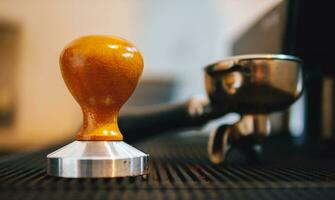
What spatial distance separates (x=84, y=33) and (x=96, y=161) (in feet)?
6.50

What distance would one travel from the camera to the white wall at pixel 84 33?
2.19 m

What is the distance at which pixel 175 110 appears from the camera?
0.60m

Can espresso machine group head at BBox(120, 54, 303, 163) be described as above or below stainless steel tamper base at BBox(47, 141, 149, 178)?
above

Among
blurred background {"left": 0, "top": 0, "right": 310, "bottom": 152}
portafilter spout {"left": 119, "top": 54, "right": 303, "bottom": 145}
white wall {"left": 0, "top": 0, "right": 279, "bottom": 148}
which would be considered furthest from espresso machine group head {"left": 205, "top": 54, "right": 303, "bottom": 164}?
white wall {"left": 0, "top": 0, "right": 279, "bottom": 148}

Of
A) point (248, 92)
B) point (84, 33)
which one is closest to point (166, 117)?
point (248, 92)

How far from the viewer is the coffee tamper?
0.32 m

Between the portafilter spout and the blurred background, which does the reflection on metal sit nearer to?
the portafilter spout

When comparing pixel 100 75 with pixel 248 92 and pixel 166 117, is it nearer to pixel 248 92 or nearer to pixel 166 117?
pixel 248 92

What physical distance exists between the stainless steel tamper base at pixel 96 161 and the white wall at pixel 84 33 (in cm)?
187

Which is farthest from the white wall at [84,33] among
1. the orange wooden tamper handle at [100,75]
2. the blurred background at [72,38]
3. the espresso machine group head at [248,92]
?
the orange wooden tamper handle at [100,75]

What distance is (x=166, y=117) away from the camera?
621mm

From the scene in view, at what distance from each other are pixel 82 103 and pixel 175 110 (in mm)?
262

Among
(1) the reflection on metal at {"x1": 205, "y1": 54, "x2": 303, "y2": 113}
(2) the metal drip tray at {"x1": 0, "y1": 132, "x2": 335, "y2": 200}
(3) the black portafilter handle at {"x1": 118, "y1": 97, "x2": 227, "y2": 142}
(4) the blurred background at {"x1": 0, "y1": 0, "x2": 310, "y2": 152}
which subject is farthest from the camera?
(4) the blurred background at {"x1": 0, "y1": 0, "x2": 310, "y2": 152}

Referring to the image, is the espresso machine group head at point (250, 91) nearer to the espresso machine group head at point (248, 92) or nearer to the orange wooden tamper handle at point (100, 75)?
the espresso machine group head at point (248, 92)
